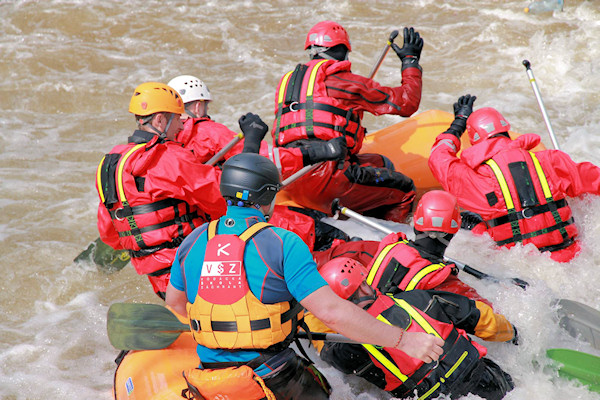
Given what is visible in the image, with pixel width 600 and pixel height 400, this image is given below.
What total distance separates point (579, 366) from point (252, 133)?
220cm

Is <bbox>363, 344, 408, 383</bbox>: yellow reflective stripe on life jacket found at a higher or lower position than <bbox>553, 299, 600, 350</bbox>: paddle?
higher

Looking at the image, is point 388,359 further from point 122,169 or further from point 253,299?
point 122,169

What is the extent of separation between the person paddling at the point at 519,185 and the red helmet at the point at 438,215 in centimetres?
74

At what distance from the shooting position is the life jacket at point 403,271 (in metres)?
3.03

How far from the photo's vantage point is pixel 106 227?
3842 mm

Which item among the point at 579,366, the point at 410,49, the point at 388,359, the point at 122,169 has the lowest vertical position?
the point at 579,366

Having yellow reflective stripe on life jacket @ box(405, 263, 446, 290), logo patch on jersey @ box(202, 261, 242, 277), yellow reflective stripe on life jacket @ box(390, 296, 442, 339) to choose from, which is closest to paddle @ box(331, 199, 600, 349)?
yellow reflective stripe on life jacket @ box(405, 263, 446, 290)

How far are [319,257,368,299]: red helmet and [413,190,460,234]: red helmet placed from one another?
47cm

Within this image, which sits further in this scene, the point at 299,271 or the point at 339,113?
the point at 339,113

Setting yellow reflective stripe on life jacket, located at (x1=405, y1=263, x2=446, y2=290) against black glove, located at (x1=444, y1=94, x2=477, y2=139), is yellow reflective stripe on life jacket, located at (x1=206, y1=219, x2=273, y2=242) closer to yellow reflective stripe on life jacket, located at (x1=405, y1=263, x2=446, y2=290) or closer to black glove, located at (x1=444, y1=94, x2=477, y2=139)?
yellow reflective stripe on life jacket, located at (x1=405, y1=263, x2=446, y2=290)

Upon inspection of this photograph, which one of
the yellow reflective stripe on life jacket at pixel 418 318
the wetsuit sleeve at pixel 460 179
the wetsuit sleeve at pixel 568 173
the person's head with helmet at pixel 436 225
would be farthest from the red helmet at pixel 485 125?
the yellow reflective stripe on life jacket at pixel 418 318

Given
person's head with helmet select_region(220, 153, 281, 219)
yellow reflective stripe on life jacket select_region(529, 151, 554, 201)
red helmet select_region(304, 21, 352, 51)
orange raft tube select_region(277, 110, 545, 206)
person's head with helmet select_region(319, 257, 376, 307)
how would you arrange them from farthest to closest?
orange raft tube select_region(277, 110, 545, 206)
red helmet select_region(304, 21, 352, 51)
yellow reflective stripe on life jacket select_region(529, 151, 554, 201)
person's head with helmet select_region(319, 257, 376, 307)
person's head with helmet select_region(220, 153, 281, 219)

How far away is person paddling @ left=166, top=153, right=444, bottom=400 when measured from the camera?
227 cm

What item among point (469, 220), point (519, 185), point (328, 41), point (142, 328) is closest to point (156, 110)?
point (142, 328)
